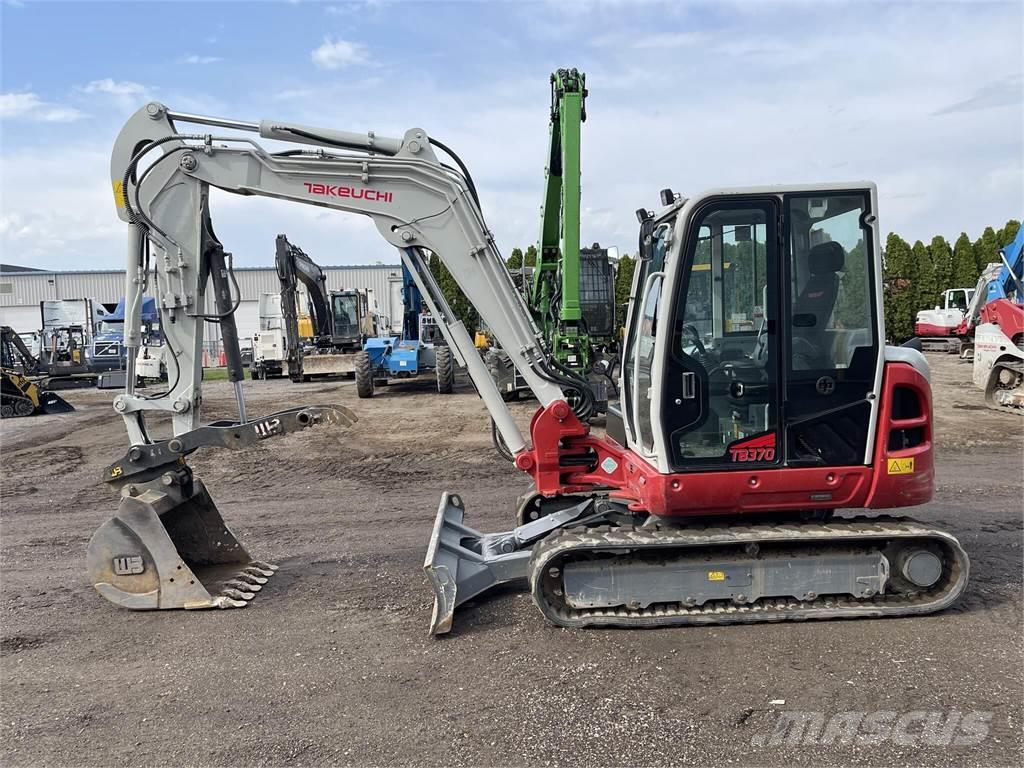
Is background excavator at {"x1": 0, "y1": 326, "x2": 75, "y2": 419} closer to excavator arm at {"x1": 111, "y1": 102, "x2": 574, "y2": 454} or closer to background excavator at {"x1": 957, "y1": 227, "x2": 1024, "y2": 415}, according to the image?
excavator arm at {"x1": 111, "y1": 102, "x2": 574, "y2": 454}

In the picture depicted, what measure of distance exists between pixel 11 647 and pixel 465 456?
665 centimetres

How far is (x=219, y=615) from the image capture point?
16.5 ft

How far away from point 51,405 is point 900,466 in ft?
61.1

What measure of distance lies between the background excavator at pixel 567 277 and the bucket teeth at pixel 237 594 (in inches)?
198

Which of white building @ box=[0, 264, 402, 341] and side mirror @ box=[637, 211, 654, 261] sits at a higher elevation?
white building @ box=[0, 264, 402, 341]

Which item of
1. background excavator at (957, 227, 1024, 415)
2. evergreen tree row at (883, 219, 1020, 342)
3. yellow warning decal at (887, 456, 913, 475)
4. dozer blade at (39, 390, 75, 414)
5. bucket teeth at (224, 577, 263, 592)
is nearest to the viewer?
yellow warning decal at (887, 456, 913, 475)

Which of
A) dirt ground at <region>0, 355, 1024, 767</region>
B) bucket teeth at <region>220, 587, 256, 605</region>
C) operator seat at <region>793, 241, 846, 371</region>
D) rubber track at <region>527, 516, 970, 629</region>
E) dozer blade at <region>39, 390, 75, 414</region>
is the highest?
operator seat at <region>793, 241, 846, 371</region>

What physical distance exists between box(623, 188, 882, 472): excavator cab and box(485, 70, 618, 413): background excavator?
14.9ft

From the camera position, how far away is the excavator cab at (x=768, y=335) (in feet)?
14.8

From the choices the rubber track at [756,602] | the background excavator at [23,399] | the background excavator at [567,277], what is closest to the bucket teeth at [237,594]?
the rubber track at [756,602]

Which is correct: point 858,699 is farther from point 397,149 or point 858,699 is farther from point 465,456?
point 465,456

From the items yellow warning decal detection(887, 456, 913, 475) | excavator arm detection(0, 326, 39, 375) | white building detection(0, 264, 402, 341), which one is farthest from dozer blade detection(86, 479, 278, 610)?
white building detection(0, 264, 402, 341)

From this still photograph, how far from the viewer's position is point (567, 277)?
1181cm

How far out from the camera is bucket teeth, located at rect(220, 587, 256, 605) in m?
5.25
